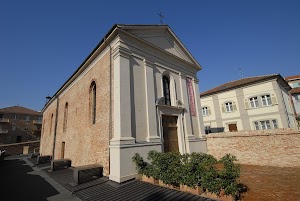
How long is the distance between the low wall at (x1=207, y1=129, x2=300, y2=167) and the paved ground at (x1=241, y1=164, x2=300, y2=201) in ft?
2.64

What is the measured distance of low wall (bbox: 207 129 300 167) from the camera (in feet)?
28.9

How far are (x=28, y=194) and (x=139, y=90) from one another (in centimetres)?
630

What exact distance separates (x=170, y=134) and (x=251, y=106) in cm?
1489

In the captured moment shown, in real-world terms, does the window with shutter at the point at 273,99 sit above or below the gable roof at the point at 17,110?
below

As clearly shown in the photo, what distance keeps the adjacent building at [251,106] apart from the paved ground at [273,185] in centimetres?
1097

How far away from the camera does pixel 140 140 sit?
741 cm

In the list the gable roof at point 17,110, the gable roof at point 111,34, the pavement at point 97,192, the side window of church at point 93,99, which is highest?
the gable roof at point 17,110

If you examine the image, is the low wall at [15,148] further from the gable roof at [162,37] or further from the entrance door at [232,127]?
the entrance door at [232,127]

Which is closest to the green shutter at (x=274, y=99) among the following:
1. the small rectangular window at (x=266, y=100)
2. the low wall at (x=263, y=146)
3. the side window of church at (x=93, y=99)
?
the small rectangular window at (x=266, y=100)

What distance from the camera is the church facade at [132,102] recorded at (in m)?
7.14

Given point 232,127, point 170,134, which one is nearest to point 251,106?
point 232,127

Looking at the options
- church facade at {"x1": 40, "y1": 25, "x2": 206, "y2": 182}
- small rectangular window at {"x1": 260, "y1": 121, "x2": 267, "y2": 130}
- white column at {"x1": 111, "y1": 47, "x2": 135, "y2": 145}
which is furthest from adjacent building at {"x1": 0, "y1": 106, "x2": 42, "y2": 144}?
small rectangular window at {"x1": 260, "y1": 121, "x2": 267, "y2": 130}

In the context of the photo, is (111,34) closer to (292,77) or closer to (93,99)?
(93,99)

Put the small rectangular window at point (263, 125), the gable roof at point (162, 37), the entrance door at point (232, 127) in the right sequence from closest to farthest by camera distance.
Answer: the gable roof at point (162, 37) < the small rectangular window at point (263, 125) < the entrance door at point (232, 127)
